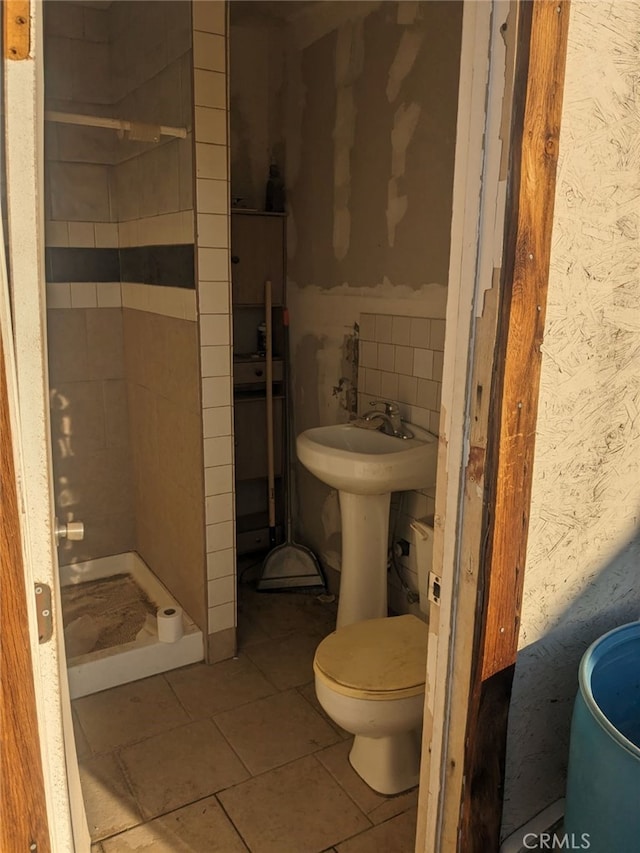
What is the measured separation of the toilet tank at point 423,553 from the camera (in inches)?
91.1

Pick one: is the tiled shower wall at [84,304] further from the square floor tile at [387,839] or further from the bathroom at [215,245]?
the square floor tile at [387,839]

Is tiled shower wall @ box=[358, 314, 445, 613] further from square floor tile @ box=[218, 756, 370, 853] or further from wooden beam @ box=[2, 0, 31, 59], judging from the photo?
wooden beam @ box=[2, 0, 31, 59]

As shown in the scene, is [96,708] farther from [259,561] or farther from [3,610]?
[3,610]

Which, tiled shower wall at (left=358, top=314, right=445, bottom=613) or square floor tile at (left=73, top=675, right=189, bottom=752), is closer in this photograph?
square floor tile at (left=73, top=675, right=189, bottom=752)

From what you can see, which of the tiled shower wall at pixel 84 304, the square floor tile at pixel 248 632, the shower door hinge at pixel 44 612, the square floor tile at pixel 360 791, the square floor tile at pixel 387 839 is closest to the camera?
the shower door hinge at pixel 44 612

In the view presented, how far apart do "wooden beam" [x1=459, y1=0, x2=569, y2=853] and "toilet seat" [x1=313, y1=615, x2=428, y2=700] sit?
0.45 metres

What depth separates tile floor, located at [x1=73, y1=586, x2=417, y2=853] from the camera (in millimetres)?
1815

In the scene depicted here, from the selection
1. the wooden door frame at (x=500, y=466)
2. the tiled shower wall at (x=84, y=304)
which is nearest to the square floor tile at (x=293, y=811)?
the wooden door frame at (x=500, y=466)

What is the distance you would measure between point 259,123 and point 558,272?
2.40 metres

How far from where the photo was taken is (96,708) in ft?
7.68

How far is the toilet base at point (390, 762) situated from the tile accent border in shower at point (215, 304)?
2.54ft

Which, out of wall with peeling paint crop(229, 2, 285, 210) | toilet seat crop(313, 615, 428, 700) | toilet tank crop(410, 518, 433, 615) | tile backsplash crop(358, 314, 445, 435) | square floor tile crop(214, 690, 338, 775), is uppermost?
wall with peeling paint crop(229, 2, 285, 210)

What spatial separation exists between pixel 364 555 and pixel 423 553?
0.21 meters

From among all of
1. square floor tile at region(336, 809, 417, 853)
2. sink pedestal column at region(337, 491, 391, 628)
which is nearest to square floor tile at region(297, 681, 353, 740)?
sink pedestal column at region(337, 491, 391, 628)
